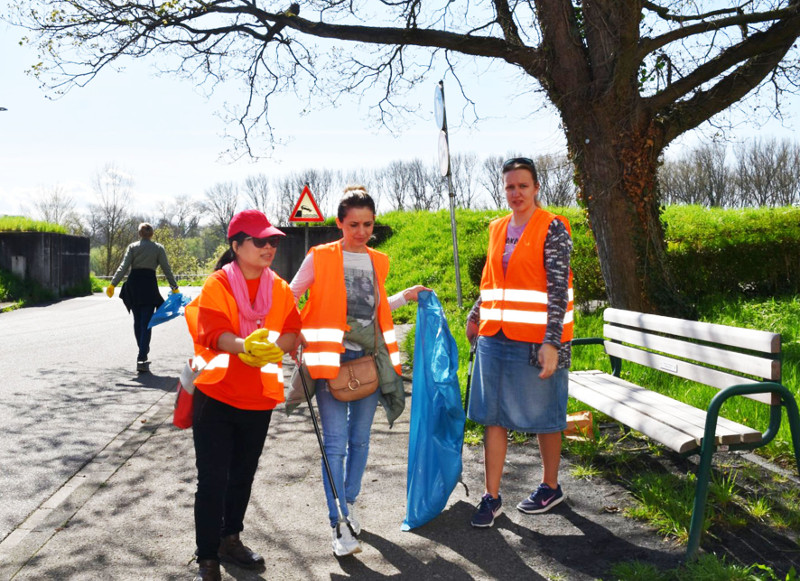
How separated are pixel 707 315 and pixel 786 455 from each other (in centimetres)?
494

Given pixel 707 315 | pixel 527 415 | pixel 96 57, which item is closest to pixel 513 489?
pixel 527 415

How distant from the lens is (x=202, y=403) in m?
3.34

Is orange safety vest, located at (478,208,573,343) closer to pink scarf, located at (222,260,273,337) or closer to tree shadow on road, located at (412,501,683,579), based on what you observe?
tree shadow on road, located at (412,501,683,579)

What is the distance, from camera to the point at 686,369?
15.5 feet

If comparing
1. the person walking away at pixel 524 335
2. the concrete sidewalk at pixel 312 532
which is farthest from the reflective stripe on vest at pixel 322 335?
the concrete sidewalk at pixel 312 532

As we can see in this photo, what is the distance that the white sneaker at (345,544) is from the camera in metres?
3.59

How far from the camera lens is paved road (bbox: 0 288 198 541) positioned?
5.13m

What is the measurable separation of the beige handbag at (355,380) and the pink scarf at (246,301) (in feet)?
1.90

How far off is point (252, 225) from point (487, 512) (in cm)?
196

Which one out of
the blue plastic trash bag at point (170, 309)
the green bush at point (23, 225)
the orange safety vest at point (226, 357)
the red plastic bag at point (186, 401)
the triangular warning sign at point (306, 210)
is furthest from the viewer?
the green bush at point (23, 225)

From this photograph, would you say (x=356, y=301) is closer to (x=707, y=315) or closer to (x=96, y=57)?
(x=707, y=315)

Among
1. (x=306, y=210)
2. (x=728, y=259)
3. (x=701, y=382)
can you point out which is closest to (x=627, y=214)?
(x=728, y=259)

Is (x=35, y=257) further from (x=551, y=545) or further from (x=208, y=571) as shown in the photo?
(x=551, y=545)

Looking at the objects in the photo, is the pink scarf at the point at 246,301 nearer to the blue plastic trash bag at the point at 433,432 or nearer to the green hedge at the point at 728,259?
the blue plastic trash bag at the point at 433,432
